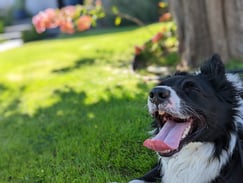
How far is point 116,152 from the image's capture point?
14.0ft

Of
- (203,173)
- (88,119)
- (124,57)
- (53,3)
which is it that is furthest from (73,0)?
(203,173)

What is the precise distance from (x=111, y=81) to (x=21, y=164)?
126 inches

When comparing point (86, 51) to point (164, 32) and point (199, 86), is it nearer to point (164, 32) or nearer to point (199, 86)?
point (164, 32)

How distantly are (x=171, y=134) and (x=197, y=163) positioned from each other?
30 cm

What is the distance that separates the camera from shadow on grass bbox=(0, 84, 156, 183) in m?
4.05

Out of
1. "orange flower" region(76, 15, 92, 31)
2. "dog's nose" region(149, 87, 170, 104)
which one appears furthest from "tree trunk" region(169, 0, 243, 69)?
"dog's nose" region(149, 87, 170, 104)

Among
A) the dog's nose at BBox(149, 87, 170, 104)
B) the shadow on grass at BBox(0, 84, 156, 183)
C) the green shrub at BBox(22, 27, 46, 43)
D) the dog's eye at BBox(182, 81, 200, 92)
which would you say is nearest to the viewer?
the dog's nose at BBox(149, 87, 170, 104)

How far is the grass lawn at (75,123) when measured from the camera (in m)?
4.13

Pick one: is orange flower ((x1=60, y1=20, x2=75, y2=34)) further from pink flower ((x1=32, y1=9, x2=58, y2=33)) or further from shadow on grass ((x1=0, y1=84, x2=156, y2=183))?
shadow on grass ((x1=0, y1=84, x2=156, y2=183))

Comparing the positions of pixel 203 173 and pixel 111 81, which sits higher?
pixel 203 173

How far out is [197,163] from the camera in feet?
9.18

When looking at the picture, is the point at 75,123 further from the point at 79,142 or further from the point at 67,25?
the point at 67,25

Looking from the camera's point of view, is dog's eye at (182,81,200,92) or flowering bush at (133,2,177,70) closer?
dog's eye at (182,81,200,92)

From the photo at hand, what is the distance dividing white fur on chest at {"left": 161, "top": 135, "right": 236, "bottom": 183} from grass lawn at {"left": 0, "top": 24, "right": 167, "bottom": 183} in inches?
37.8
